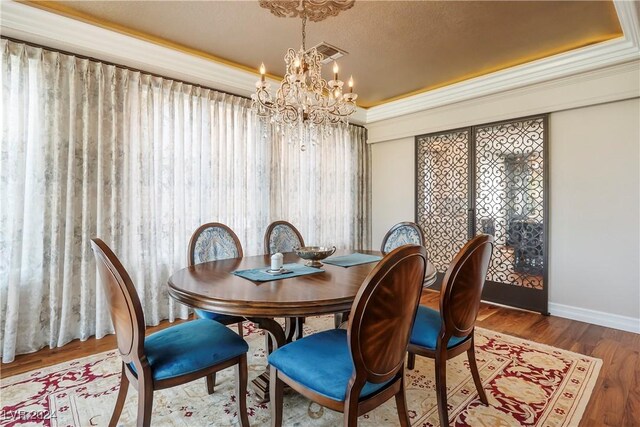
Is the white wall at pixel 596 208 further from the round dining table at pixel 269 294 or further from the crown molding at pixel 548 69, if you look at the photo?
the round dining table at pixel 269 294

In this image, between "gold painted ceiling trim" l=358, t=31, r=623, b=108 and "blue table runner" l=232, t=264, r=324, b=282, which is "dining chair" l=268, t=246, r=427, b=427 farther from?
"gold painted ceiling trim" l=358, t=31, r=623, b=108

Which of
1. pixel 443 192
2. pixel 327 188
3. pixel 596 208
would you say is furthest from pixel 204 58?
pixel 596 208

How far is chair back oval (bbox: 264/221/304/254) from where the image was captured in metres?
2.87

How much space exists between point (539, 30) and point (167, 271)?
3.98 metres

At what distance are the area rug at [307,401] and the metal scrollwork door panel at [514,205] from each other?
3.96 ft

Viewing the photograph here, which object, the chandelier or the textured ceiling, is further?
the textured ceiling

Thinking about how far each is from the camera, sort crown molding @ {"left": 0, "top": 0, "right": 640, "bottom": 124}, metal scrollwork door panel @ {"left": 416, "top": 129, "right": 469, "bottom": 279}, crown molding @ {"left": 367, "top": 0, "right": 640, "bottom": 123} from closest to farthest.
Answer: crown molding @ {"left": 0, "top": 0, "right": 640, "bottom": 124} → crown molding @ {"left": 367, "top": 0, "right": 640, "bottom": 123} → metal scrollwork door panel @ {"left": 416, "top": 129, "right": 469, "bottom": 279}

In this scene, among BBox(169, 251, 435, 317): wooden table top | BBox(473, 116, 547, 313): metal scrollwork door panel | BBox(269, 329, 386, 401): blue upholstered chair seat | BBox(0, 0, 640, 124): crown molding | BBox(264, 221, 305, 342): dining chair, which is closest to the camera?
BBox(269, 329, 386, 401): blue upholstered chair seat

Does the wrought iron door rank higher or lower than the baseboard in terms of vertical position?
higher

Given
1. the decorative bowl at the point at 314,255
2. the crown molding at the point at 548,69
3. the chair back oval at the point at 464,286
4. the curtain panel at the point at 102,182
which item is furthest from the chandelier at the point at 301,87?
the crown molding at the point at 548,69

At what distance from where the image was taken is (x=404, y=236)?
9.45 feet

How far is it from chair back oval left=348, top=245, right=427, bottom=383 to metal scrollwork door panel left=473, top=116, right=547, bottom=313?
2852 mm

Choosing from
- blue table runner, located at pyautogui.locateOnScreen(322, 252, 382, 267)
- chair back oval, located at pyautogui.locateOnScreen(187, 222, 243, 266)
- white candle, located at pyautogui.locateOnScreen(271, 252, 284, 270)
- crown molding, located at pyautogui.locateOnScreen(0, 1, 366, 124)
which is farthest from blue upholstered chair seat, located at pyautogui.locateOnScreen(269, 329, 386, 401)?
crown molding, located at pyautogui.locateOnScreen(0, 1, 366, 124)

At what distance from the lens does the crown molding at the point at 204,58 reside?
2.34m
